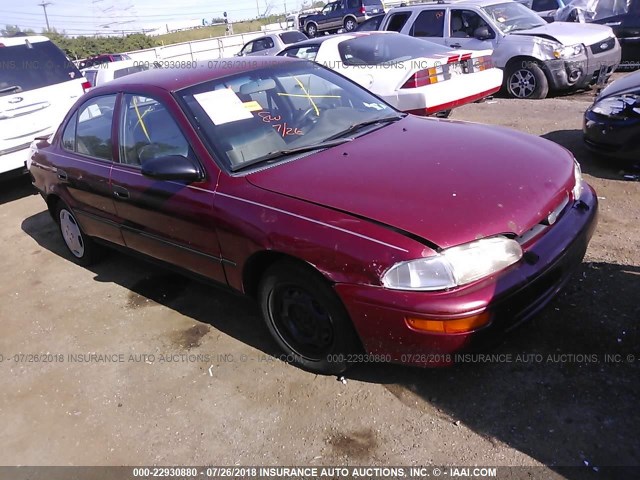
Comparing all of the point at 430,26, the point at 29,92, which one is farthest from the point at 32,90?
the point at 430,26

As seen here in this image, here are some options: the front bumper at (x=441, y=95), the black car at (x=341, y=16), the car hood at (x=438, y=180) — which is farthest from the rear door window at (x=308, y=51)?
the black car at (x=341, y=16)

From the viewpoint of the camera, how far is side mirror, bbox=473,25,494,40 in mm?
9148

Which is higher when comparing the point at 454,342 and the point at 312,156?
the point at 312,156

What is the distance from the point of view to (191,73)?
3.77 meters

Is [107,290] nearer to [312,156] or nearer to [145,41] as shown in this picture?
[312,156]

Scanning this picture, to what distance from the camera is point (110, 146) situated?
3980 millimetres

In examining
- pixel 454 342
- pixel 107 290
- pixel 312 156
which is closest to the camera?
pixel 454 342

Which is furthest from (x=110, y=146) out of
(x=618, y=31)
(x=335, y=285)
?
(x=618, y=31)

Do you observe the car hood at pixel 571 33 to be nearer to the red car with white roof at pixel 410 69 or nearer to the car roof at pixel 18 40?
the red car with white roof at pixel 410 69

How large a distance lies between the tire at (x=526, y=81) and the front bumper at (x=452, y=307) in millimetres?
6779

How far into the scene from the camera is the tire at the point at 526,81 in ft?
28.3

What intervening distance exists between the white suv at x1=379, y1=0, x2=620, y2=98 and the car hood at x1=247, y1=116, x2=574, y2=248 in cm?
588

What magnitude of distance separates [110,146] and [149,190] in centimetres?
71

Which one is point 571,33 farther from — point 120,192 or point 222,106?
point 120,192
